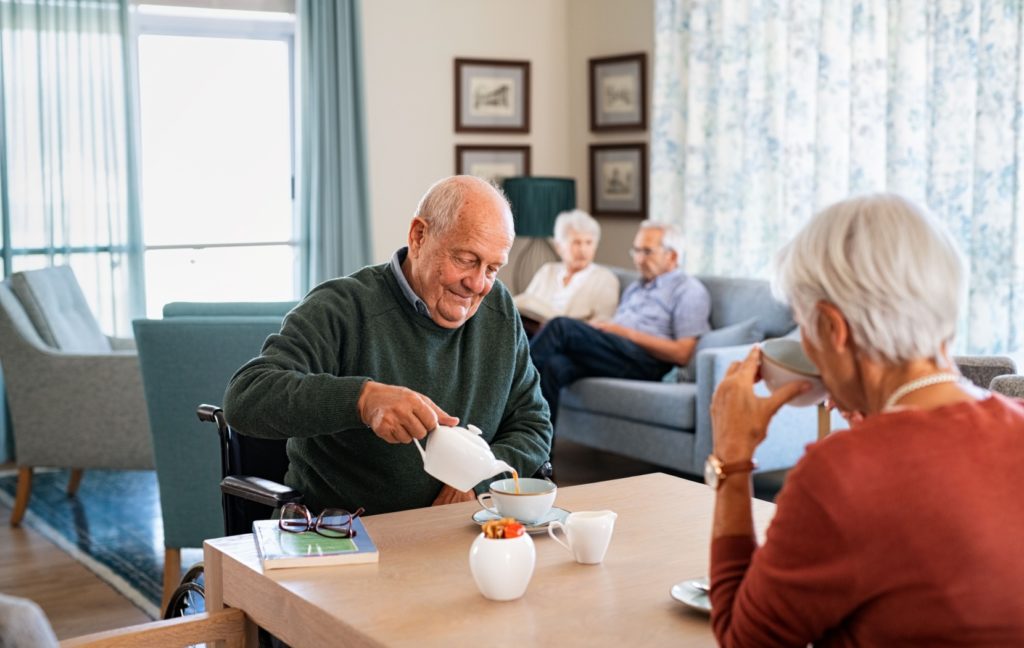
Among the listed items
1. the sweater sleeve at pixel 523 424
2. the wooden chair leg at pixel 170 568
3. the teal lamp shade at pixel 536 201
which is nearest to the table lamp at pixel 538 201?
the teal lamp shade at pixel 536 201

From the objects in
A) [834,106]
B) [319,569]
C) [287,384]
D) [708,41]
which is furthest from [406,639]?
[708,41]

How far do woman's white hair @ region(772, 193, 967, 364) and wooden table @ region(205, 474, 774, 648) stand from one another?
473mm

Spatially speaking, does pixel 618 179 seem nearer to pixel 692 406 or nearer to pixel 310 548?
pixel 692 406

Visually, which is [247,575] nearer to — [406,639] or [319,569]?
[319,569]

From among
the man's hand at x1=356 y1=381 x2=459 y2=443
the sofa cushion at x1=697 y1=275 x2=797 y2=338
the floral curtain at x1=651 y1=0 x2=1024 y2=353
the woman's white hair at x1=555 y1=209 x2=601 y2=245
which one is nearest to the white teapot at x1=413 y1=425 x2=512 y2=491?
the man's hand at x1=356 y1=381 x2=459 y2=443

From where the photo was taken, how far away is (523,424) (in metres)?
2.59

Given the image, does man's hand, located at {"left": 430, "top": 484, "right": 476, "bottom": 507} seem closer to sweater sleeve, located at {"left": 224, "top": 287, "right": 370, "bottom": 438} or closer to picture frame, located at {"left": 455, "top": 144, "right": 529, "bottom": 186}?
sweater sleeve, located at {"left": 224, "top": 287, "right": 370, "bottom": 438}

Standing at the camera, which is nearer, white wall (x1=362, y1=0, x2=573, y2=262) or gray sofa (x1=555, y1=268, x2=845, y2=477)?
gray sofa (x1=555, y1=268, x2=845, y2=477)

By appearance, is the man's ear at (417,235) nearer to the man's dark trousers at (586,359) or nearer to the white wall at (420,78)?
the man's dark trousers at (586,359)

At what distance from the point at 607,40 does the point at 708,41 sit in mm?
1007

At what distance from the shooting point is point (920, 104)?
514 centimetres

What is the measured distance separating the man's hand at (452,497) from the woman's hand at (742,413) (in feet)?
3.25

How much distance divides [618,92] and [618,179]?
1.63 feet

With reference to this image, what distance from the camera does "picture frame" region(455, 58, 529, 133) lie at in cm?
710
